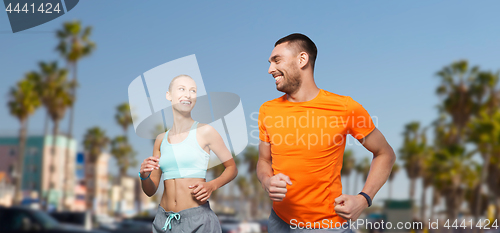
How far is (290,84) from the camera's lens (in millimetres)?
2570

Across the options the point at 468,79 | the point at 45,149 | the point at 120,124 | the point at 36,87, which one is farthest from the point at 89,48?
the point at 468,79

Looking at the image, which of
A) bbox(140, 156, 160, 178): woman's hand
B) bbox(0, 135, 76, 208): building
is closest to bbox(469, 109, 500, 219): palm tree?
bbox(0, 135, 76, 208): building

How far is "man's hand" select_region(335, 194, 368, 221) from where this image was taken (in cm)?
216

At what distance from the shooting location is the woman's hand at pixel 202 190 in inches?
106

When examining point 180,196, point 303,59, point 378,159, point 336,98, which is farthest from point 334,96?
point 180,196

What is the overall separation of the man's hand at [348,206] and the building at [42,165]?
42250 mm

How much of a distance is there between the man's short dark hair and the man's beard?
164 mm

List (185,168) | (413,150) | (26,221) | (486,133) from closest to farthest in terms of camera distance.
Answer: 1. (185,168)
2. (26,221)
3. (486,133)
4. (413,150)

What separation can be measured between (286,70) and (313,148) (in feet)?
1.60

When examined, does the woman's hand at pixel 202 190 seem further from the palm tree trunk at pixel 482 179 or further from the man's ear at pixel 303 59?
the palm tree trunk at pixel 482 179

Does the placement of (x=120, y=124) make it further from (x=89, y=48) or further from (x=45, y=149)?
(x=45, y=149)

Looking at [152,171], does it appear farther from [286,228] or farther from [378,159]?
[378,159]

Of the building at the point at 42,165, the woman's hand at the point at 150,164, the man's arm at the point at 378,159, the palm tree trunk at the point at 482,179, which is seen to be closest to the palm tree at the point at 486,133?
the palm tree trunk at the point at 482,179

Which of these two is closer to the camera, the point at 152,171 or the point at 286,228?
the point at 286,228
